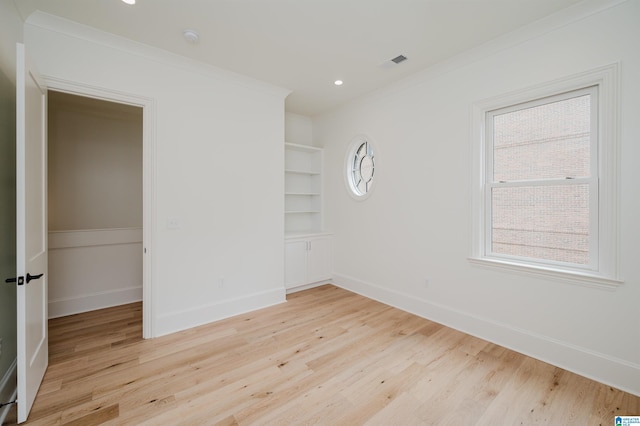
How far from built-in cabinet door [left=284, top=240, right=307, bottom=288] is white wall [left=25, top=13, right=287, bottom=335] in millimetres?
265

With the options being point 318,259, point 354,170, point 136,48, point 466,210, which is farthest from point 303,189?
point 136,48

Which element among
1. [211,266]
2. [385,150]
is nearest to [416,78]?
[385,150]

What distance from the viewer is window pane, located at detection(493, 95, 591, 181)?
225 cm

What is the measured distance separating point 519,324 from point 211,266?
3211 millimetres

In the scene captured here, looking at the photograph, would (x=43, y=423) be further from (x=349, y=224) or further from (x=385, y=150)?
(x=385, y=150)

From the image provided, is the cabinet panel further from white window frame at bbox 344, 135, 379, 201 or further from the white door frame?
the white door frame

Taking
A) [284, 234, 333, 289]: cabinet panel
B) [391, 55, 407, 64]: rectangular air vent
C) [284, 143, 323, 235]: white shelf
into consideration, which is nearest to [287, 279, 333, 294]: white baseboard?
[284, 234, 333, 289]: cabinet panel

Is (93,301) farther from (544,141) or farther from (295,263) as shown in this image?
(544,141)

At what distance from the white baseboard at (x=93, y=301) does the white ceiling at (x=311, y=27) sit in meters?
3.00

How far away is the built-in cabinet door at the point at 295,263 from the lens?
13.3 ft

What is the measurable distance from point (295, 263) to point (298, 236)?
416 millimetres

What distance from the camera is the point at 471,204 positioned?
2.82 metres

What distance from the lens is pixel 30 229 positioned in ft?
5.88

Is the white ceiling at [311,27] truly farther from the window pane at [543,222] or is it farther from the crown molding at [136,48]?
the window pane at [543,222]
